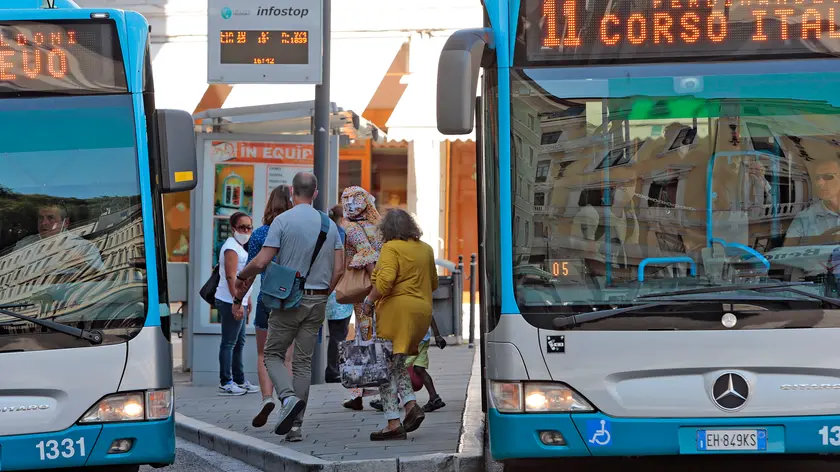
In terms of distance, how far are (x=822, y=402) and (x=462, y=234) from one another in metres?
15.6

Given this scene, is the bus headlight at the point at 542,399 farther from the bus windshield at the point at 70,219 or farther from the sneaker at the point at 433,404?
the sneaker at the point at 433,404

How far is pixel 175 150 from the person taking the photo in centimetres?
687

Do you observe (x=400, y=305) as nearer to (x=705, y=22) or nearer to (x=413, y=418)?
(x=413, y=418)

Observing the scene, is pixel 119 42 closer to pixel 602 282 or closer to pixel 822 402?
pixel 602 282

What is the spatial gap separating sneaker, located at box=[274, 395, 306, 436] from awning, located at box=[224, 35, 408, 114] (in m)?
12.3

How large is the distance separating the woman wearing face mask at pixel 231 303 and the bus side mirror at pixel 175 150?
476 cm

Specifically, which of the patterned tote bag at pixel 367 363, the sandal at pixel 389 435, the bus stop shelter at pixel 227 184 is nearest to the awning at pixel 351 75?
the bus stop shelter at pixel 227 184

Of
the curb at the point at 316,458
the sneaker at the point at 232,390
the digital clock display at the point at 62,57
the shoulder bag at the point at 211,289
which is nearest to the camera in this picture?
the digital clock display at the point at 62,57

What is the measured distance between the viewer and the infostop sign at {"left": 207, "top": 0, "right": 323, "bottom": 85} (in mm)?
11750

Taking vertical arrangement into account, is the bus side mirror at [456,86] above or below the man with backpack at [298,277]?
above

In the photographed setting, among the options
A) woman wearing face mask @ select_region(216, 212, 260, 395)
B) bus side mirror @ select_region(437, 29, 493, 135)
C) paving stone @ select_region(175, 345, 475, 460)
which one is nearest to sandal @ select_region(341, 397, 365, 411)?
paving stone @ select_region(175, 345, 475, 460)

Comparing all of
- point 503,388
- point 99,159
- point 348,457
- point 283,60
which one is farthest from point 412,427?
point 283,60

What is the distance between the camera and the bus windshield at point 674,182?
20.8 feet

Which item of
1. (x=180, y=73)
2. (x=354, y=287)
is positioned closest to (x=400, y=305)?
(x=354, y=287)
